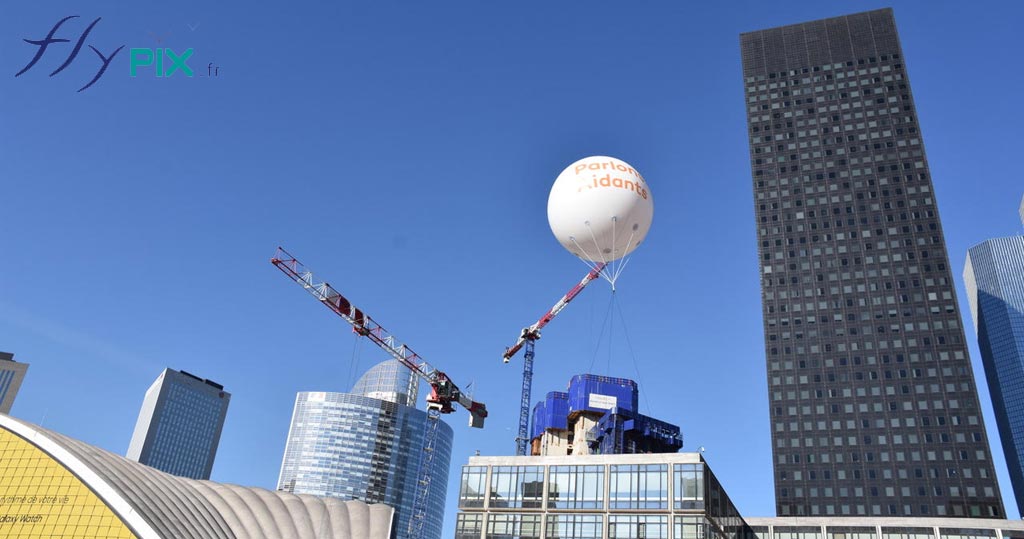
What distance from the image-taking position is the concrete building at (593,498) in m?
72.4

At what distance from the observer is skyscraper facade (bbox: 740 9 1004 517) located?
391 ft

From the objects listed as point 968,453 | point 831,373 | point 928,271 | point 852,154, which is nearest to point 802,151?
point 852,154

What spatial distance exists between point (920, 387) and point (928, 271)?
22.4 m

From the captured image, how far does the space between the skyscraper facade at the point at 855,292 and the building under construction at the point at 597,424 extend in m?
27.2

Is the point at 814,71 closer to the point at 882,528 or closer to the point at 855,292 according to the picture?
the point at 855,292

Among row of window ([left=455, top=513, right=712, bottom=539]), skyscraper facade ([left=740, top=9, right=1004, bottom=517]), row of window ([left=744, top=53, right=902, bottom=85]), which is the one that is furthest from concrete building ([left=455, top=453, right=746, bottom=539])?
row of window ([left=744, top=53, right=902, bottom=85])

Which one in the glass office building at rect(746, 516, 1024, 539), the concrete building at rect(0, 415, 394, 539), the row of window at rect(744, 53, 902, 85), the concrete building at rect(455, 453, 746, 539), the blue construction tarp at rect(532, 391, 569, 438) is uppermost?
the row of window at rect(744, 53, 902, 85)

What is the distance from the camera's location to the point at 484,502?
80.4 m

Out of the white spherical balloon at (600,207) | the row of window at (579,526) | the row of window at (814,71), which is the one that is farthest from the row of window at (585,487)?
the row of window at (814,71)

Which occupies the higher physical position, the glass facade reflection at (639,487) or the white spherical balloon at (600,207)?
the white spherical balloon at (600,207)

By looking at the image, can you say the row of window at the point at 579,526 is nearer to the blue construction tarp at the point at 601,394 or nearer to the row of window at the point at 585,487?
the row of window at the point at 585,487

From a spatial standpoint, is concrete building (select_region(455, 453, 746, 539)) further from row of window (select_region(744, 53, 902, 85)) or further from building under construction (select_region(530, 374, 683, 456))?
row of window (select_region(744, 53, 902, 85))

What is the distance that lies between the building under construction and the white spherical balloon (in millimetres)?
60907

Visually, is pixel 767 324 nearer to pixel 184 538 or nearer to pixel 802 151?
pixel 802 151
